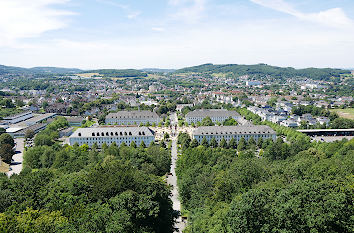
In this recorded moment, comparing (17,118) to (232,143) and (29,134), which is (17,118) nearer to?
(29,134)

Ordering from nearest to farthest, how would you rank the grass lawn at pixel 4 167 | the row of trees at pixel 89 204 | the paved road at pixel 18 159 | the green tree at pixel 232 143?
the row of trees at pixel 89 204 → the grass lawn at pixel 4 167 → the paved road at pixel 18 159 → the green tree at pixel 232 143

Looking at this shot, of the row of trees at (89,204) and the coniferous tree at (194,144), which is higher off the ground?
the row of trees at (89,204)

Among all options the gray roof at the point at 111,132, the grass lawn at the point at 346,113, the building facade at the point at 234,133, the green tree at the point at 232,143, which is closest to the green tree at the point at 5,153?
the gray roof at the point at 111,132

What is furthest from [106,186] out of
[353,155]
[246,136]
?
[246,136]

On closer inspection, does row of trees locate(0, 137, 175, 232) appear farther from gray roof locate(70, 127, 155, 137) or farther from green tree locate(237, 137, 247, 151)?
green tree locate(237, 137, 247, 151)

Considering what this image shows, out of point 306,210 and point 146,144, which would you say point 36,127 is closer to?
point 146,144

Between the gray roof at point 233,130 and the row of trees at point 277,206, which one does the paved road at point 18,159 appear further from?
the row of trees at point 277,206
